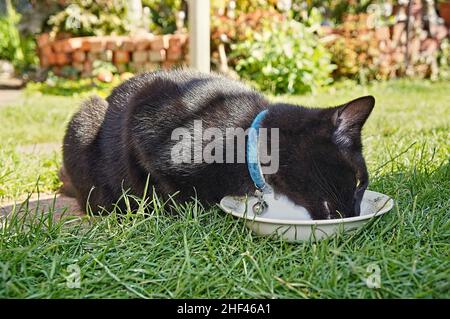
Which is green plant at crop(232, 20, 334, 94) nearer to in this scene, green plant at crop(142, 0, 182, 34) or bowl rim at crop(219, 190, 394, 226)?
green plant at crop(142, 0, 182, 34)

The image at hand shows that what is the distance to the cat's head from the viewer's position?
1.99 metres

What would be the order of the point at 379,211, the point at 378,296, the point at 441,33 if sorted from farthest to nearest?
the point at 441,33 < the point at 379,211 < the point at 378,296

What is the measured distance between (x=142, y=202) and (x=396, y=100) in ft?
13.7

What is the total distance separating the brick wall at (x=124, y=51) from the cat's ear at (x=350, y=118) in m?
4.96

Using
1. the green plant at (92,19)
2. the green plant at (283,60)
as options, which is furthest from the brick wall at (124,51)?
the green plant at (283,60)

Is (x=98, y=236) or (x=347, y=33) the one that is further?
(x=347, y=33)

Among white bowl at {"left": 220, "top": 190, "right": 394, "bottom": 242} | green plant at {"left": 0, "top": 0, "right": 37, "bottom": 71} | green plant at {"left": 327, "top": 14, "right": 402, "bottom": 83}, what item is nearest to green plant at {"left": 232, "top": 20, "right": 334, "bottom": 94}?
green plant at {"left": 327, "top": 14, "right": 402, "bottom": 83}

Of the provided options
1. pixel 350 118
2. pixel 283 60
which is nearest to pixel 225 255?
pixel 350 118

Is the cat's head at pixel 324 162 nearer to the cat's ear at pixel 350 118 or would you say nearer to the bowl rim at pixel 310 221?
the cat's ear at pixel 350 118

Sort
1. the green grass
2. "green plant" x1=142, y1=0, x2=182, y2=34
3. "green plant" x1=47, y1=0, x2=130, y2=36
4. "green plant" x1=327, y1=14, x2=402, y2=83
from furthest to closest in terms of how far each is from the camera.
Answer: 1. "green plant" x1=142, y1=0, x2=182, y2=34
2. "green plant" x1=47, y1=0, x2=130, y2=36
3. "green plant" x1=327, y1=14, x2=402, y2=83
4. the green grass

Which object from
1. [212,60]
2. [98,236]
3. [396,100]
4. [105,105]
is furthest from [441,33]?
[98,236]

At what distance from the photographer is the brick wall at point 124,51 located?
684cm
